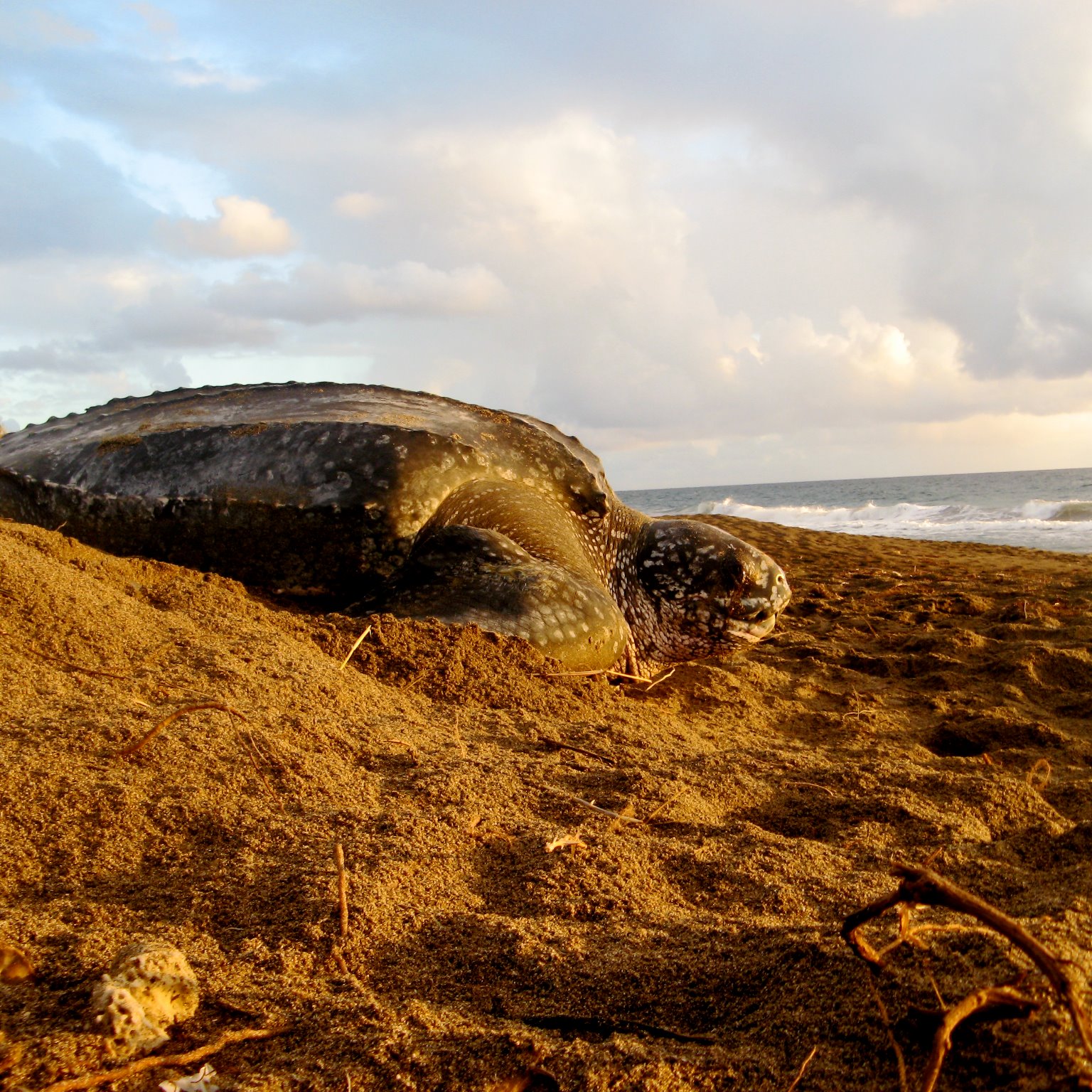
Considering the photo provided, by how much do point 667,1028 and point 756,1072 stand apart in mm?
108

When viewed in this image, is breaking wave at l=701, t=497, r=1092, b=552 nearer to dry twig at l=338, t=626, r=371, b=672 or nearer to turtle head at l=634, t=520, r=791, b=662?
turtle head at l=634, t=520, r=791, b=662

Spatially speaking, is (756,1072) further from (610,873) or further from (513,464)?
(513,464)

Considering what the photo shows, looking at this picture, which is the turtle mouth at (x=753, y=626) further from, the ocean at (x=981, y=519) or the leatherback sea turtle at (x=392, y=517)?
the ocean at (x=981, y=519)

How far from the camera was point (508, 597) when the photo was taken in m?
2.81

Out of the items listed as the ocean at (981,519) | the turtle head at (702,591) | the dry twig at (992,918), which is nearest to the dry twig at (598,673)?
the turtle head at (702,591)

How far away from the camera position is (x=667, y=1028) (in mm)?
844

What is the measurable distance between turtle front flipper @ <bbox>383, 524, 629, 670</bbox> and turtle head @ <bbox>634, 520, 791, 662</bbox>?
73 cm

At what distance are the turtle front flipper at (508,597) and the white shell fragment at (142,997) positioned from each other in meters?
1.81

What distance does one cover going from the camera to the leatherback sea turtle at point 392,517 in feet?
9.75

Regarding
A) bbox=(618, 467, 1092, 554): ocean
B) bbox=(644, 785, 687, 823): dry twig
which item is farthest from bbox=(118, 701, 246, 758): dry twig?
bbox=(618, 467, 1092, 554): ocean

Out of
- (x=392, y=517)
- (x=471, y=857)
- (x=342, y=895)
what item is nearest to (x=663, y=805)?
(x=471, y=857)

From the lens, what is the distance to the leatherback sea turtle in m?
2.97

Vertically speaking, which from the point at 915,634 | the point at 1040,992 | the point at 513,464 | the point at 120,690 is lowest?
the point at 915,634

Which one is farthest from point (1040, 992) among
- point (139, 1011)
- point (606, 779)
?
point (606, 779)
